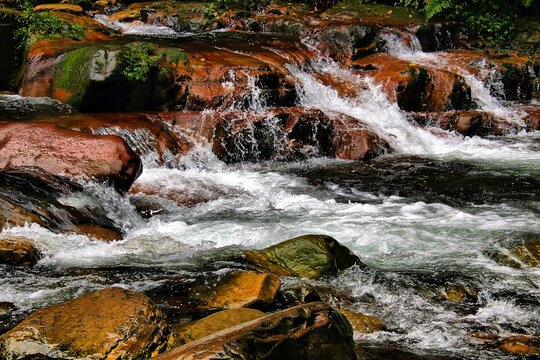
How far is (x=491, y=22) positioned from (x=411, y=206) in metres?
12.1

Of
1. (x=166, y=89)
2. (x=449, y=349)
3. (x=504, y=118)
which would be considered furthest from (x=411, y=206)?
(x=504, y=118)

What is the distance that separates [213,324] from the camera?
277 centimetres

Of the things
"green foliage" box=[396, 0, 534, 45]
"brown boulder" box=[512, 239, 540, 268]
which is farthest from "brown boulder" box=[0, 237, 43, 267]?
"green foliage" box=[396, 0, 534, 45]

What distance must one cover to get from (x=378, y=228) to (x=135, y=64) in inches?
234

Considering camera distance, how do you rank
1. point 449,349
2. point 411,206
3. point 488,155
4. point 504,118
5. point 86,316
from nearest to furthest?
point 86,316 < point 449,349 < point 411,206 < point 488,155 < point 504,118

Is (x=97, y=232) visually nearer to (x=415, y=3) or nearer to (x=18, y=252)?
(x=18, y=252)

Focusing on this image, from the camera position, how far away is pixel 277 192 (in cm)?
737

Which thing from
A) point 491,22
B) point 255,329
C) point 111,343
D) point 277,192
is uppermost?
point 491,22

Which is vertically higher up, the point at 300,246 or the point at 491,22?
the point at 491,22

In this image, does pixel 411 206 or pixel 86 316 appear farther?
pixel 411 206

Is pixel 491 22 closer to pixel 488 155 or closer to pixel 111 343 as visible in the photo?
pixel 488 155

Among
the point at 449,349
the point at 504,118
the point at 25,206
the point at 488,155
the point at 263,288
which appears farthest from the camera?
the point at 504,118

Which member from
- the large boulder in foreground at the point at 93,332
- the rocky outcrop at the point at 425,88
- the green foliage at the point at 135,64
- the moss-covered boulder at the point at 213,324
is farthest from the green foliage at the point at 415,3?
the large boulder in foreground at the point at 93,332

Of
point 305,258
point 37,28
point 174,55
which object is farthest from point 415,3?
point 305,258
